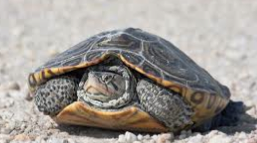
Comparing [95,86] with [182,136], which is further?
[182,136]

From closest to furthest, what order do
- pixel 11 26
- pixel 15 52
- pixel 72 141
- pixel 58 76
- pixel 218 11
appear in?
pixel 72 141 → pixel 58 76 → pixel 15 52 → pixel 11 26 → pixel 218 11

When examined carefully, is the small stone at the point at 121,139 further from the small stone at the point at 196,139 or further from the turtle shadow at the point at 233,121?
the turtle shadow at the point at 233,121

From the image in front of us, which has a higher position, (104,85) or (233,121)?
(104,85)

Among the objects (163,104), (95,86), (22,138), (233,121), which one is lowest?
(22,138)

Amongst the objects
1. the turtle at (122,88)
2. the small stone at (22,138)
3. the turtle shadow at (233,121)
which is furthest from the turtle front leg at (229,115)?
the small stone at (22,138)

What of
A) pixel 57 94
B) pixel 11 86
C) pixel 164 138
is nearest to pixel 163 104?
pixel 164 138

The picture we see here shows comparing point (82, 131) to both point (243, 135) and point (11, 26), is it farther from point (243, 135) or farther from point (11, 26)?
point (11, 26)

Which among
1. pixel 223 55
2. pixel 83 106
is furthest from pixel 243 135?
pixel 223 55

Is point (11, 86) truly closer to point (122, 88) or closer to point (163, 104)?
point (122, 88)
